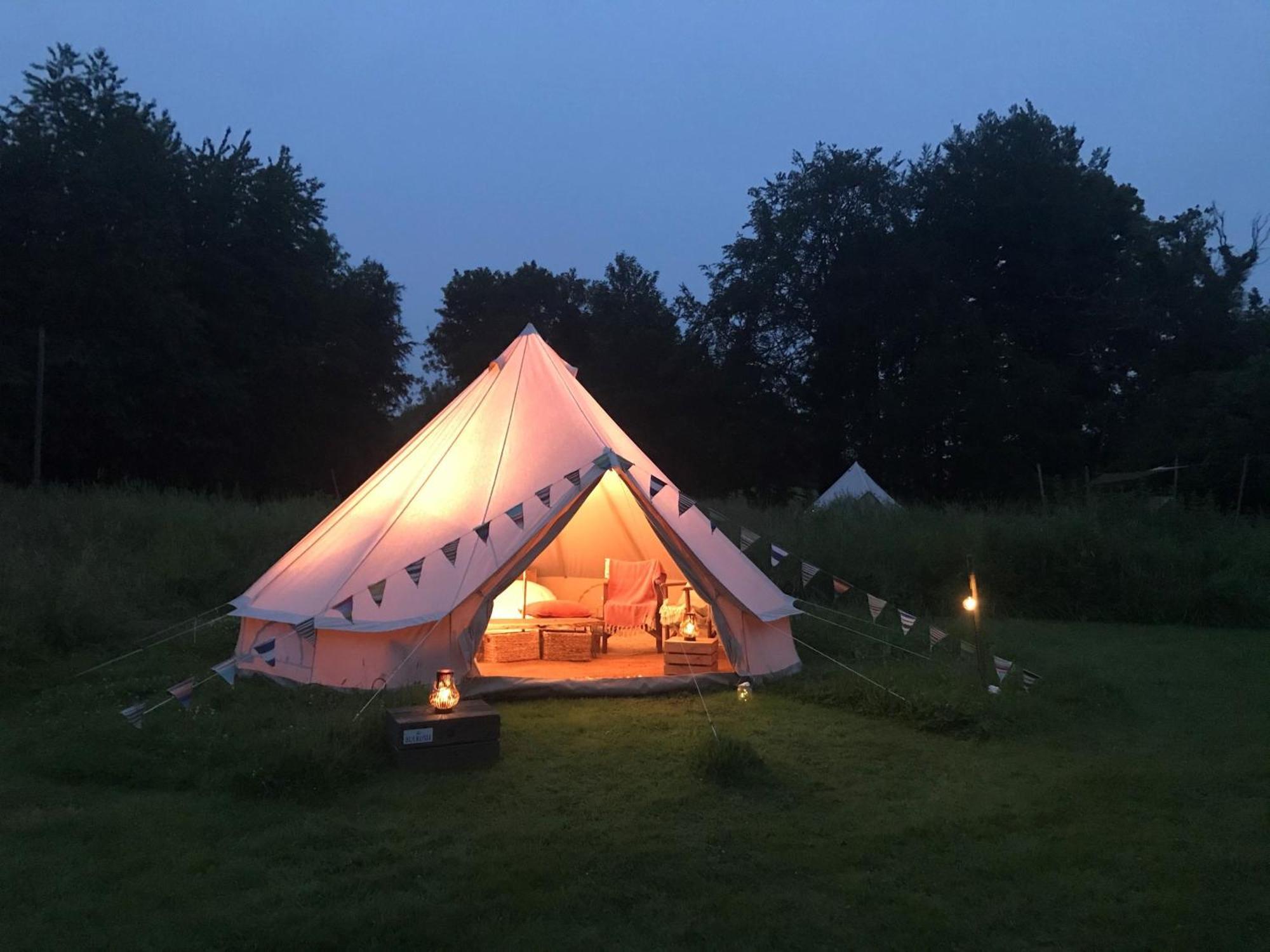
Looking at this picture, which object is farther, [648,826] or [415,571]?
[415,571]

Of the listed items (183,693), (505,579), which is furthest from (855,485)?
(183,693)

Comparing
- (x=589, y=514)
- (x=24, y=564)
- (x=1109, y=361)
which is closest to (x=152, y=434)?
(x=24, y=564)

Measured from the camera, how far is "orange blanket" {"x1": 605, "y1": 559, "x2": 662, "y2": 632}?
322 inches

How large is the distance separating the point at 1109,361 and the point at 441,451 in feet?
67.1

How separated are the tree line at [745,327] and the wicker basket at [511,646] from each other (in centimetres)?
1071

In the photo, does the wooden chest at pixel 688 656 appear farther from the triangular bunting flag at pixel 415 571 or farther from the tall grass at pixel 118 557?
the tall grass at pixel 118 557

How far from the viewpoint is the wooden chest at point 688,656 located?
671 cm

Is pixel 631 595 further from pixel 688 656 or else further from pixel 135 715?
pixel 135 715

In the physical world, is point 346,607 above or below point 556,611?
above

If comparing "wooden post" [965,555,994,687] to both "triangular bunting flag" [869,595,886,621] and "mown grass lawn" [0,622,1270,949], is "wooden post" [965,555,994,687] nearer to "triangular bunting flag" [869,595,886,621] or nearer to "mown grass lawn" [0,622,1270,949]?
"mown grass lawn" [0,622,1270,949]

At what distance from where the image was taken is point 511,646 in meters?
7.54

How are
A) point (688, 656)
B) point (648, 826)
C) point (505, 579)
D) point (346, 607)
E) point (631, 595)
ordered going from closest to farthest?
Answer: point (648, 826)
point (346, 607)
point (505, 579)
point (688, 656)
point (631, 595)

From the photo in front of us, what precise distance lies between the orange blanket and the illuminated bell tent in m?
0.01

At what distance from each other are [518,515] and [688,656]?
1581 mm
